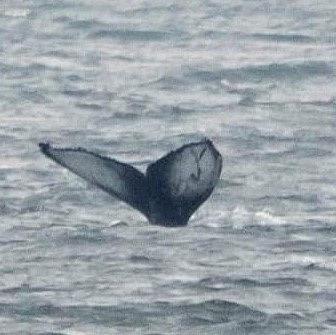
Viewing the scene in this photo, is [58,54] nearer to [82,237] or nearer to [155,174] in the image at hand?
[82,237]

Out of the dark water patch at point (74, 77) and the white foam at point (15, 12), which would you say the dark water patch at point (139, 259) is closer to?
the dark water patch at point (74, 77)

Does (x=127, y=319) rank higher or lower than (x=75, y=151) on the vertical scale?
lower

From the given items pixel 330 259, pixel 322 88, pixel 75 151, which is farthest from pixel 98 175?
pixel 322 88

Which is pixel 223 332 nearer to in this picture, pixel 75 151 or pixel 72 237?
pixel 75 151

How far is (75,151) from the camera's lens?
78.4 ft

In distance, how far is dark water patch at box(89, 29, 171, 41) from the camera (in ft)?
151

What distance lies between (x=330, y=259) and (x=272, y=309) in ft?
8.08

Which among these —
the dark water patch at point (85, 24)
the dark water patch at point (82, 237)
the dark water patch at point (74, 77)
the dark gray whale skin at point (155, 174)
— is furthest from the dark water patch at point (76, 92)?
the dark gray whale skin at point (155, 174)

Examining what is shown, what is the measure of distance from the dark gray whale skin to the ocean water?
4.13 ft

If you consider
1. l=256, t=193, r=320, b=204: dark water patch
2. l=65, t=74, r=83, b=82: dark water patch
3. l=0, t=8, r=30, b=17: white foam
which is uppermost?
l=256, t=193, r=320, b=204: dark water patch

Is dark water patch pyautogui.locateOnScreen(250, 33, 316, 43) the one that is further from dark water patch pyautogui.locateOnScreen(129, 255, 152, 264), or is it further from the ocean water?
dark water patch pyautogui.locateOnScreen(129, 255, 152, 264)

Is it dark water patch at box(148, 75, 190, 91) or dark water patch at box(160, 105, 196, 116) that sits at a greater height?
dark water patch at box(160, 105, 196, 116)

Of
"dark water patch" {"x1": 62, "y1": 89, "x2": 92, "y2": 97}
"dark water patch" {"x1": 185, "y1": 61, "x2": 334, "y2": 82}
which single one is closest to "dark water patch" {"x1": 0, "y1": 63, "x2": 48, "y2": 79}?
"dark water patch" {"x1": 62, "y1": 89, "x2": 92, "y2": 97}

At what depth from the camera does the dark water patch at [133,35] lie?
4588 centimetres
